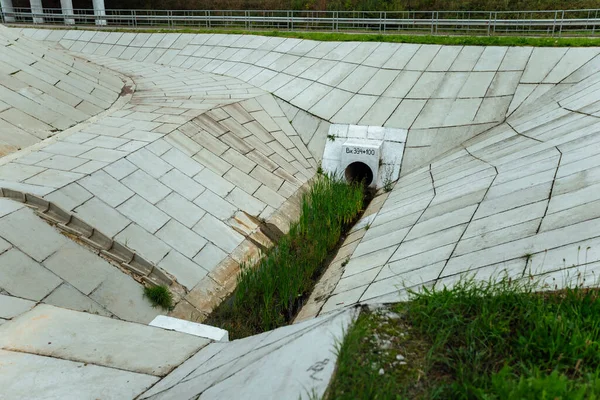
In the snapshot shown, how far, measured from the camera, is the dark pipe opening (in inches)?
542

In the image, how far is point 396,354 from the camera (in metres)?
3.93

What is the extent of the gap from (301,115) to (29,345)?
10638mm

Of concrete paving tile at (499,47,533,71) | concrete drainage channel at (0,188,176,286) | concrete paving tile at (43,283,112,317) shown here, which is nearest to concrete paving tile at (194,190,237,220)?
concrete drainage channel at (0,188,176,286)

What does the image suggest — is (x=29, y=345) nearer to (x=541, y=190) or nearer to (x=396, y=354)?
(x=396, y=354)

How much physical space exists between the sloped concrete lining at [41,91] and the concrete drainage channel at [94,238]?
2924 mm

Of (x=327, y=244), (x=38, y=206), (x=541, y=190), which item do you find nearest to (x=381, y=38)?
(x=327, y=244)

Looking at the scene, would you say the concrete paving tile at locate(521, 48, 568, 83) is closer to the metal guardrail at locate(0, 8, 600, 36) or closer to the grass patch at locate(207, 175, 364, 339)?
the metal guardrail at locate(0, 8, 600, 36)

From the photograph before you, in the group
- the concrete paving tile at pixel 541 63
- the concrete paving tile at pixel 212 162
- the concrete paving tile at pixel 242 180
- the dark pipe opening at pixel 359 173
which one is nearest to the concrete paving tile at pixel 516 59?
the concrete paving tile at pixel 541 63

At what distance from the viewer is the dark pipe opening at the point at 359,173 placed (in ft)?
45.2

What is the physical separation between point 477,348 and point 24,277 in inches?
235

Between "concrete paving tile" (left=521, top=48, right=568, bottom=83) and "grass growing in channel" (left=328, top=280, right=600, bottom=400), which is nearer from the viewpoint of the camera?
"grass growing in channel" (left=328, top=280, right=600, bottom=400)

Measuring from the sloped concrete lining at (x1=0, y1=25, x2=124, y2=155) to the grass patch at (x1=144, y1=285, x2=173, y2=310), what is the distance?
4.93m

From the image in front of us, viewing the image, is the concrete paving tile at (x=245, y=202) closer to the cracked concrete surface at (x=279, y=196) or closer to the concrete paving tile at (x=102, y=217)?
the cracked concrete surface at (x=279, y=196)

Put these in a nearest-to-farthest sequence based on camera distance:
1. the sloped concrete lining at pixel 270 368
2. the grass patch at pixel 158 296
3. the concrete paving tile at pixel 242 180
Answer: the sloped concrete lining at pixel 270 368
the grass patch at pixel 158 296
the concrete paving tile at pixel 242 180
